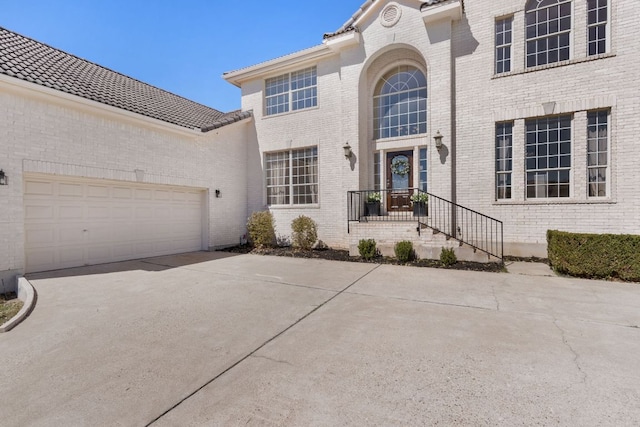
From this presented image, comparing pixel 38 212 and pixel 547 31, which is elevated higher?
pixel 547 31

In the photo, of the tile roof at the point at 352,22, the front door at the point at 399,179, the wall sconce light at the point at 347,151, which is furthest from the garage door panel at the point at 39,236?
the tile roof at the point at 352,22

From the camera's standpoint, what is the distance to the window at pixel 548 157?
8109 millimetres

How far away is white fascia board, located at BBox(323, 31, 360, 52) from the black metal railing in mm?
5211

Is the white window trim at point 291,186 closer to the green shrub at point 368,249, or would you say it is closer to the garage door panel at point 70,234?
the green shrub at point 368,249

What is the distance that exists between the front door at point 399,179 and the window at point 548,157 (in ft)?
10.9

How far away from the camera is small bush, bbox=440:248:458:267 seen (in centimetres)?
777

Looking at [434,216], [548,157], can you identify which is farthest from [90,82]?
[548,157]

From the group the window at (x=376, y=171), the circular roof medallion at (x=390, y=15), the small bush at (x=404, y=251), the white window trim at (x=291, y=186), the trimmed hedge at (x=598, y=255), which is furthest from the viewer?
the white window trim at (x=291, y=186)

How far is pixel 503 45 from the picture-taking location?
28.7ft

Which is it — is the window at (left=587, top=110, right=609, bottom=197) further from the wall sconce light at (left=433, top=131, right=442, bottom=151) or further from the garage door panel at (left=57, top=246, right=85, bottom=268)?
the garage door panel at (left=57, top=246, right=85, bottom=268)

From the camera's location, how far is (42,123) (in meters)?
6.89

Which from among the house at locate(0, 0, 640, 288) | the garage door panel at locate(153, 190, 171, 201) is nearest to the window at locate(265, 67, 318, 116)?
the house at locate(0, 0, 640, 288)

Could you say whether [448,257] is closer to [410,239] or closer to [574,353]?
[410,239]

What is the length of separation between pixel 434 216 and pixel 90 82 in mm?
11087
